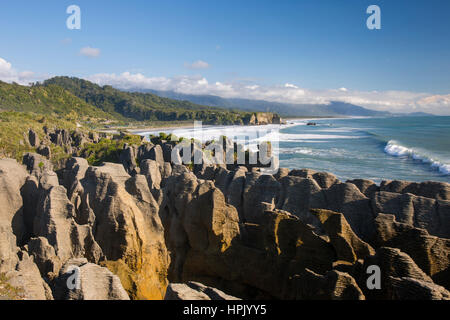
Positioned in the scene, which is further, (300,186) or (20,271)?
(300,186)

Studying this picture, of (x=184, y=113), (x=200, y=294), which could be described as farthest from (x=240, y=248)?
(x=184, y=113)

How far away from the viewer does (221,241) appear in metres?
7.04

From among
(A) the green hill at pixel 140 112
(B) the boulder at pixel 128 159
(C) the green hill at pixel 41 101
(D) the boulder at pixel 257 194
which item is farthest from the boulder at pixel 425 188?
(A) the green hill at pixel 140 112

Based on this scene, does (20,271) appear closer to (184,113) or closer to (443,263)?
(443,263)

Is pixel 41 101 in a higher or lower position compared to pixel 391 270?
higher

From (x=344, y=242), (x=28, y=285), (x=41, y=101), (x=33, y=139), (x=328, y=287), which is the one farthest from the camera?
(x=41, y=101)

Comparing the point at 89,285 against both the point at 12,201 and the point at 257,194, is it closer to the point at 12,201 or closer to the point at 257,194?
the point at 12,201

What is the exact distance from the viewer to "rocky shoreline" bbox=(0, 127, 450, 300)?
4648 mm

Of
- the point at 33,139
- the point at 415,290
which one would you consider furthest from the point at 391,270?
the point at 33,139

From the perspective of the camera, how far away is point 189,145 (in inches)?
840

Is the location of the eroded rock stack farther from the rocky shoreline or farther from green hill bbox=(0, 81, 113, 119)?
green hill bbox=(0, 81, 113, 119)

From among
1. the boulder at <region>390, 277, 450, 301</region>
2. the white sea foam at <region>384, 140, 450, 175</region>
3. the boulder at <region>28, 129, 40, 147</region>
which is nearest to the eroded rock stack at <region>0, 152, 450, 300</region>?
the boulder at <region>390, 277, 450, 301</region>

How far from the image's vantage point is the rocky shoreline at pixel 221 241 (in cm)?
465
